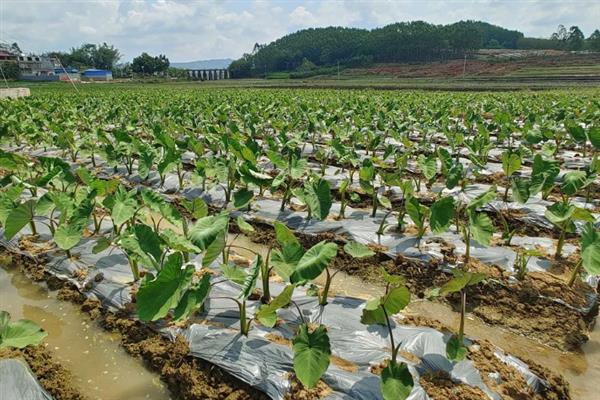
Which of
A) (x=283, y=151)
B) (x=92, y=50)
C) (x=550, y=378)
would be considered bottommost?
(x=550, y=378)

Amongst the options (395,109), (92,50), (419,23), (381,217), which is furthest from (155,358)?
(92,50)

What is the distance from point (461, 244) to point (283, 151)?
10.2ft

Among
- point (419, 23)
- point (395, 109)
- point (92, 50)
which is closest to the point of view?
point (395, 109)

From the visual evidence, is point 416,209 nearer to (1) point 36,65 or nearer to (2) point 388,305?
(2) point 388,305

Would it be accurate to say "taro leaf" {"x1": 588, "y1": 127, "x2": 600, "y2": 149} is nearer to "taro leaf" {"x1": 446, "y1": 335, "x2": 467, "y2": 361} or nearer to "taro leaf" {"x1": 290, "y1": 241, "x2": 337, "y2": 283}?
"taro leaf" {"x1": 446, "y1": 335, "x2": 467, "y2": 361}

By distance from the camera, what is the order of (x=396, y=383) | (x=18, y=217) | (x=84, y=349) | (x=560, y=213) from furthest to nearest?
(x=18, y=217)
(x=560, y=213)
(x=84, y=349)
(x=396, y=383)

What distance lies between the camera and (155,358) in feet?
8.89

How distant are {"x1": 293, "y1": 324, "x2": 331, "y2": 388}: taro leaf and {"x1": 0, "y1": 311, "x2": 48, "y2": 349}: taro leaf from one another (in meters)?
1.44

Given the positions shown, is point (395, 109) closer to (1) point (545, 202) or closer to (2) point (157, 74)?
(1) point (545, 202)

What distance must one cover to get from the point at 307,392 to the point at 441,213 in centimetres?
174

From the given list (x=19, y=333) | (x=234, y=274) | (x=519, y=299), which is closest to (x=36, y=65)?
(x=19, y=333)

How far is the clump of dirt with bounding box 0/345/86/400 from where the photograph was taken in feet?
8.15

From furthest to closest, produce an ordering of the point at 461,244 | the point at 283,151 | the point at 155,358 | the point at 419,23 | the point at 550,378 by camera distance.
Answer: the point at 419,23 < the point at 283,151 < the point at 461,244 < the point at 155,358 < the point at 550,378

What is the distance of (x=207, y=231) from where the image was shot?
2.57 meters
